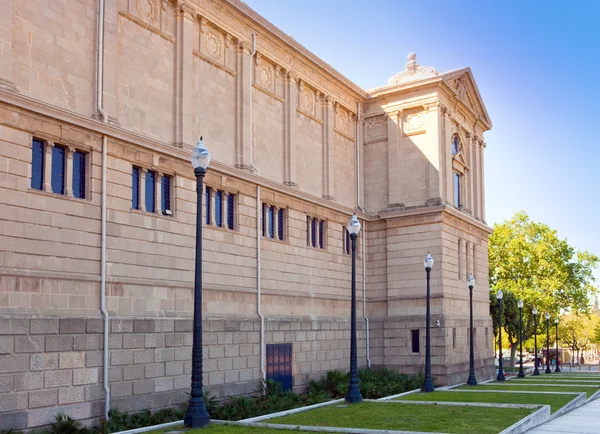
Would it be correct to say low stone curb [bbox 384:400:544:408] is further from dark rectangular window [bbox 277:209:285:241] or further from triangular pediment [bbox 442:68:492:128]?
triangular pediment [bbox 442:68:492:128]

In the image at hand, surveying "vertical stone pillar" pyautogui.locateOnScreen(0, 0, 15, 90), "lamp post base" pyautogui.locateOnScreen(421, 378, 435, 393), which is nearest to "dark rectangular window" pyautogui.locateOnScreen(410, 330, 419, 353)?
"lamp post base" pyautogui.locateOnScreen(421, 378, 435, 393)

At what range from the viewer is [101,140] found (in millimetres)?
23109

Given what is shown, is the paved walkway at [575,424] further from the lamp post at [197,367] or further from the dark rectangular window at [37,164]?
the dark rectangular window at [37,164]

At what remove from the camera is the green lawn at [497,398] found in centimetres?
2753

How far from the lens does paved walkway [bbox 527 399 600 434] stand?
67.3ft

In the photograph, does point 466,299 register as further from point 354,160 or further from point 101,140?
point 101,140

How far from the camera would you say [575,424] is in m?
22.2

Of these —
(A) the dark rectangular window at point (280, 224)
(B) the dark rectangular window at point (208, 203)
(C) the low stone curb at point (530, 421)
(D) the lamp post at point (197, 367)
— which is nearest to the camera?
(D) the lamp post at point (197, 367)

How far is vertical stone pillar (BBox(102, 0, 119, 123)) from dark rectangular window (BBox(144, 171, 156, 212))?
2.43m

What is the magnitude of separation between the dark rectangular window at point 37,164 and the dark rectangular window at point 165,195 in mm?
5220

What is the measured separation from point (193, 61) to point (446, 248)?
59.3 ft

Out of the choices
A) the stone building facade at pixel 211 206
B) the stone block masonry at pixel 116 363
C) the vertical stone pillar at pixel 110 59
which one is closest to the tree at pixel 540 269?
the stone building facade at pixel 211 206

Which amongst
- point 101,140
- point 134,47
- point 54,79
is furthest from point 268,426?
point 134,47

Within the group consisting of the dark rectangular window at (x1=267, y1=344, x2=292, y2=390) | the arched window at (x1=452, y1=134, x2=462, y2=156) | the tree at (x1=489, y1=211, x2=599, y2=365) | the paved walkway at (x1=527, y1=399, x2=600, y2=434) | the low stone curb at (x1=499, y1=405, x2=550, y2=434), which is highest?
the arched window at (x1=452, y1=134, x2=462, y2=156)
